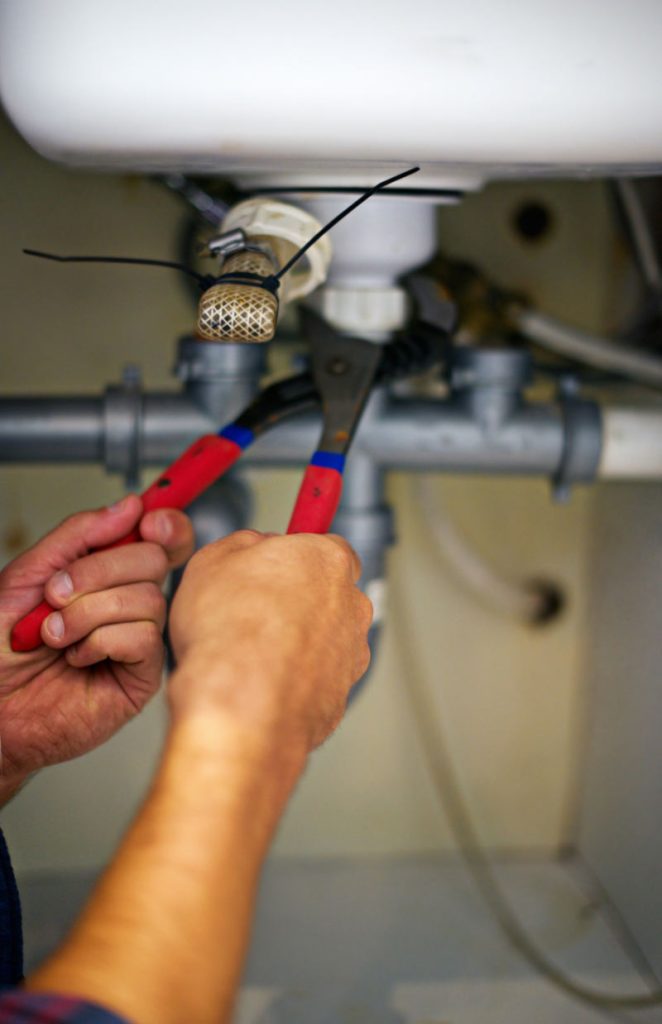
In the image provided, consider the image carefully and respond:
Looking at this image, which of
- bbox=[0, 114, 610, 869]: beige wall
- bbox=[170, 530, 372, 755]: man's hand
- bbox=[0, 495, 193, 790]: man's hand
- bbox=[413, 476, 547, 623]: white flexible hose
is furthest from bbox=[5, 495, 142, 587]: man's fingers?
bbox=[413, 476, 547, 623]: white flexible hose

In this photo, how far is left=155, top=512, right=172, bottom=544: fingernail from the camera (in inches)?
18.7

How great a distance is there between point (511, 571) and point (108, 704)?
1.63 ft

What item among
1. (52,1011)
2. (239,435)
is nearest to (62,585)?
(239,435)

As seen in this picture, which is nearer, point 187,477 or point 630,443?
point 187,477

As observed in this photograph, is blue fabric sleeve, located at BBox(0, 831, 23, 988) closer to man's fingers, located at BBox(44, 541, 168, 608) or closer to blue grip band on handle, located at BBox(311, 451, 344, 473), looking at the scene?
man's fingers, located at BBox(44, 541, 168, 608)

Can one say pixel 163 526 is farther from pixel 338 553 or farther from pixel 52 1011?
pixel 52 1011

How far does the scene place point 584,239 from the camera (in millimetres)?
826

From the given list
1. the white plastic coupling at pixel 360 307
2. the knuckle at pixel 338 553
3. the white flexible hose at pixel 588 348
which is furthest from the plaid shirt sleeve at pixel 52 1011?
the white flexible hose at pixel 588 348

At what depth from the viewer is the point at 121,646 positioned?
0.47 metres

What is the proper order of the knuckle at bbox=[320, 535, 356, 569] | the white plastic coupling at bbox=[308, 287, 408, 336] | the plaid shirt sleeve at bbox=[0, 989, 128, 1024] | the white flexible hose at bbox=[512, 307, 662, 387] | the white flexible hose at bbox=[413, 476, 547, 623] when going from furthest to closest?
1. the white flexible hose at bbox=[413, 476, 547, 623]
2. the white flexible hose at bbox=[512, 307, 662, 387]
3. the white plastic coupling at bbox=[308, 287, 408, 336]
4. the knuckle at bbox=[320, 535, 356, 569]
5. the plaid shirt sleeve at bbox=[0, 989, 128, 1024]

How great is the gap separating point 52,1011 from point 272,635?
0.13 meters

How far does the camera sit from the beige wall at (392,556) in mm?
772

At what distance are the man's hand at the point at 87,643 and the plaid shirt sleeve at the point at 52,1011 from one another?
9.0 inches

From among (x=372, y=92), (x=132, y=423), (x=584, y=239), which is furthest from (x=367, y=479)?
(x=584, y=239)
